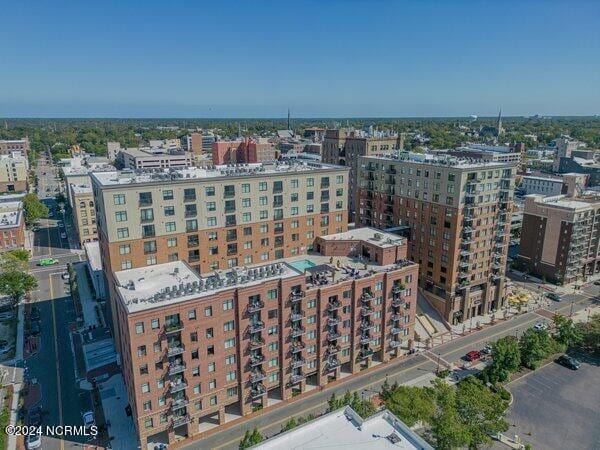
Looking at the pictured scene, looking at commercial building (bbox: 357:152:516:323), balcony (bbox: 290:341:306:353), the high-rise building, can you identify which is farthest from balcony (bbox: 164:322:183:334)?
commercial building (bbox: 357:152:516:323)

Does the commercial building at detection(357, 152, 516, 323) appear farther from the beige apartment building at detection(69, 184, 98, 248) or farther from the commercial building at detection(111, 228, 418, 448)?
the beige apartment building at detection(69, 184, 98, 248)

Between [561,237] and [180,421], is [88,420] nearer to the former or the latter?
[180,421]

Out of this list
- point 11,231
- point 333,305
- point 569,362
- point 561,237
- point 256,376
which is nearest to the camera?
point 256,376

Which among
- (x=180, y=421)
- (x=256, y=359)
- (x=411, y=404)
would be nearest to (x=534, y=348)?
(x=411, y=404)

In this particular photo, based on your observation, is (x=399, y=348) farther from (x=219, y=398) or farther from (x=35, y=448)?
(x=35, y=448)

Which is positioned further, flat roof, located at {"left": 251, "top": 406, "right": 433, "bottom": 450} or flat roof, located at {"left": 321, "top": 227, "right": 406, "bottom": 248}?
flat roof, located at {"left": 321, "top": 227, "right": 406, "bottom": 248}

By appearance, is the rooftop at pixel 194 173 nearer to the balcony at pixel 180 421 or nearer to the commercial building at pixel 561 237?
the balcony at pixel 180 421
